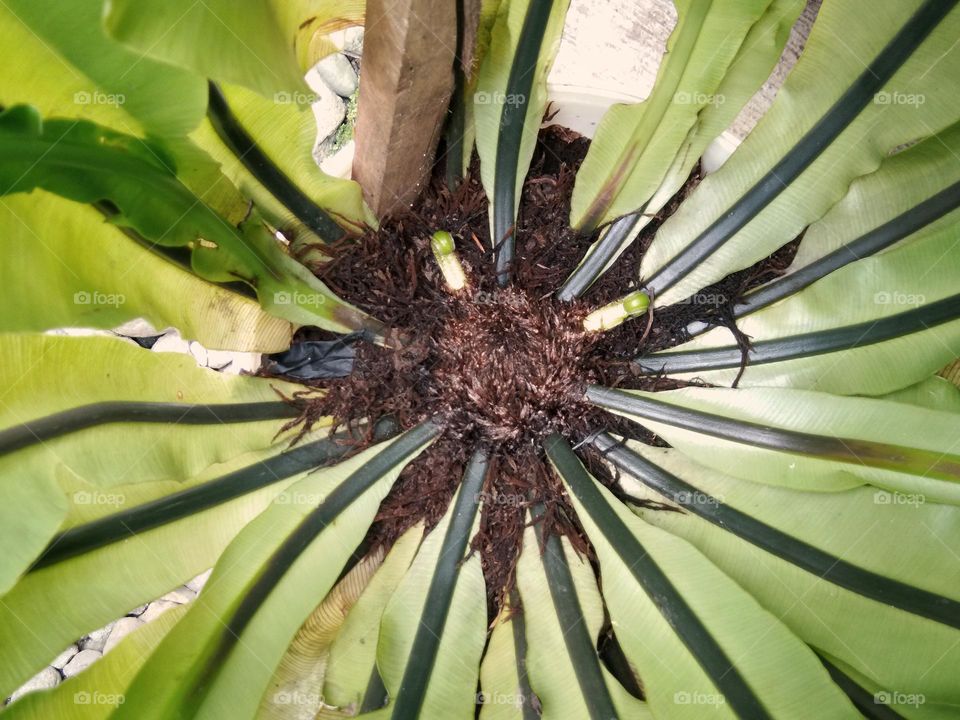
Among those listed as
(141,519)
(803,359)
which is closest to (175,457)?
(141,519)

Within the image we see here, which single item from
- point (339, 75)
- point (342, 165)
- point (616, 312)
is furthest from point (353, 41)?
point (616, 312)

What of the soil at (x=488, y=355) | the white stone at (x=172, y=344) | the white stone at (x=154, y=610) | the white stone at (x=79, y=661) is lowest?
the white stone at (x=79, y=661)

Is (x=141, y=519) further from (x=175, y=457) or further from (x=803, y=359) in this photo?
(x=803, y=359)

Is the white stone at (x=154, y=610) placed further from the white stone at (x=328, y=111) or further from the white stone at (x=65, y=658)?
the white stone at (x=328, y=111)

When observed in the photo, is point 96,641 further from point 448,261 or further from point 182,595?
point 448,261

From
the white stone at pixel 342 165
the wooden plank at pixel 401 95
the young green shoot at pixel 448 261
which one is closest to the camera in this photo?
the wooden plank at pixel 401 95

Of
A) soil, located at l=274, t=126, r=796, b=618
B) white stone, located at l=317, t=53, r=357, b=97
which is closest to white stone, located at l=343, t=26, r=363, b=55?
white stone, located at l=317, t=53, r=357, b=97

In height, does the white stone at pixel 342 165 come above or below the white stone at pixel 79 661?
above

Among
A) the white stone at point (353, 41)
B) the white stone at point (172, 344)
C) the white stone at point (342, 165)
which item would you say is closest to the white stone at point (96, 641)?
the white stone at point (172, 344)
